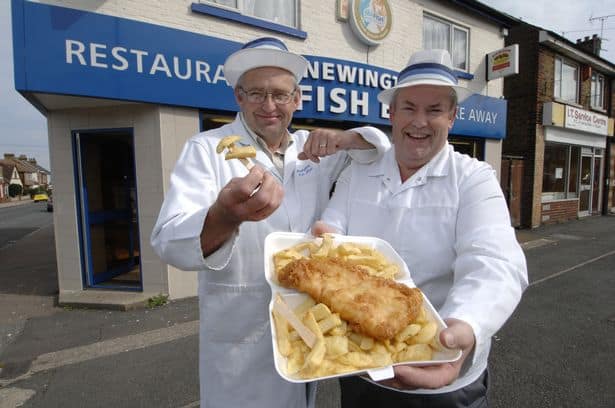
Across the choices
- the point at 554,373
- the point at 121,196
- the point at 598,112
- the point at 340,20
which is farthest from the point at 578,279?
the point at 598,112

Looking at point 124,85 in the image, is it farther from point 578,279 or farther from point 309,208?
point 578,279

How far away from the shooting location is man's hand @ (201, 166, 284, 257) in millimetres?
1287

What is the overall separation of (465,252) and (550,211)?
49.0 ft

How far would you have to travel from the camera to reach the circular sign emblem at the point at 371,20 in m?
7.69

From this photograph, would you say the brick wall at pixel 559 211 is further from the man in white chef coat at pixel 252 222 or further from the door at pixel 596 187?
the man in white chef coat at pixel 252 222

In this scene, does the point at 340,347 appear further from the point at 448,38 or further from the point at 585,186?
the point at 585,186

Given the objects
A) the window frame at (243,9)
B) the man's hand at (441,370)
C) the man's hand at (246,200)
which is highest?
the window frame at (243,9)

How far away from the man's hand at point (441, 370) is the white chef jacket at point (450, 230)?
55mm

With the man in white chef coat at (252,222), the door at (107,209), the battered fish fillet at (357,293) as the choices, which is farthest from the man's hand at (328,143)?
the door at (107,209)

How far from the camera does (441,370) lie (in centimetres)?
121

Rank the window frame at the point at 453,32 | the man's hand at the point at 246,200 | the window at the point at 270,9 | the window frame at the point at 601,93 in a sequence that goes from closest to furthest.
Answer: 1. the man's hand at the point at 246,200
2. the window at the point at 270,9
3. the window frame at the point at 453,32
4. the window frame at the point at 601,93

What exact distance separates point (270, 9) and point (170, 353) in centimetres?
601

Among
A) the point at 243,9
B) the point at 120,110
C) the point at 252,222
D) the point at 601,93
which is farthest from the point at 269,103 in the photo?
the point at 601,93

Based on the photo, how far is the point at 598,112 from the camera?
623 inches
